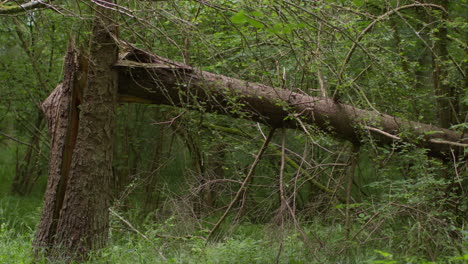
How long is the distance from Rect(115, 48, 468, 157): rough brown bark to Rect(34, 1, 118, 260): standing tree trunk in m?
0.24

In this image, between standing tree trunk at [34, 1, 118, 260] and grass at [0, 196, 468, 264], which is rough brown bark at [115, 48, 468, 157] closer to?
standing tree trunk at [34, 1, 118, 260]

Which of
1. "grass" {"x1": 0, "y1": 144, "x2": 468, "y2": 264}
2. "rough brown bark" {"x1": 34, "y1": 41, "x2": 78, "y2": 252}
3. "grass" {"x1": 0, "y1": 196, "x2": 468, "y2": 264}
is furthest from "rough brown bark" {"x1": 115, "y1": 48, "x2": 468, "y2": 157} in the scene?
"grass" {"x1": 0, "y1": 196, "x2": 468, "y2": 264}

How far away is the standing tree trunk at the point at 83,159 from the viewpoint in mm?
4746

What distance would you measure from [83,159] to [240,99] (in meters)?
1.68

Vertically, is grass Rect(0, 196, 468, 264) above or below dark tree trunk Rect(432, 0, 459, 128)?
below

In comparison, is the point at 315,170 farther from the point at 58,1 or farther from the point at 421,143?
the point at 58,1

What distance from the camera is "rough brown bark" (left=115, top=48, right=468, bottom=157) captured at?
4781 mm

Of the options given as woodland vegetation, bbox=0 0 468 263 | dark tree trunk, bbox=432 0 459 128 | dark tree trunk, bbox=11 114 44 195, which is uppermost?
dark tree trunk, bbox=432 0 459 128

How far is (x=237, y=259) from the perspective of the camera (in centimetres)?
459

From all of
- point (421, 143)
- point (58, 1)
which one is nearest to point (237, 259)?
point (421, 143)

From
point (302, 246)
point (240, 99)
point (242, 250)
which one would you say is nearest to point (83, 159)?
point (240, 99)

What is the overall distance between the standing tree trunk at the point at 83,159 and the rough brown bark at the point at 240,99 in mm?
244

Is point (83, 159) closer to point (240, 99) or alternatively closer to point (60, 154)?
point (60, 154)

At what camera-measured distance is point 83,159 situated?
4773mm
